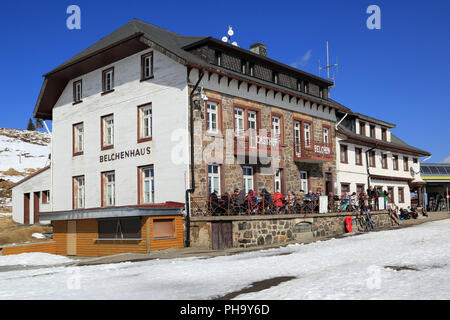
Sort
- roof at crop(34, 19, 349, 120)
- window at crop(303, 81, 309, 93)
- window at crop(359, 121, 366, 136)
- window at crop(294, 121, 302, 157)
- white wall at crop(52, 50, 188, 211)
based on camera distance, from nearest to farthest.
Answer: white wall at crop(52, 50, 188, 211) → roof at crop(34, 19, 349, 120) → window at crop(294, 121, 302, 157) → window at crop(303, 81, 309, 93) → window at crop(359, 121, 366, 136)

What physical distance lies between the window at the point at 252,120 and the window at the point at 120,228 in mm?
7543

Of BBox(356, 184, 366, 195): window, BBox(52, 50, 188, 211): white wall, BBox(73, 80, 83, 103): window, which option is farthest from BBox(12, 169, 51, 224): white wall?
BBox(356, 184, 366, 195): window

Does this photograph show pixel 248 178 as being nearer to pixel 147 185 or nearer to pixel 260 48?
pixel 147 185

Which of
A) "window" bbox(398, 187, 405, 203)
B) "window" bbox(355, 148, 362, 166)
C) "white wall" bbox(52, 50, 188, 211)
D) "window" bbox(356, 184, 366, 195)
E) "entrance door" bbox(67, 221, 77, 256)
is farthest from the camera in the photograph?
"window" bbox(398, 187, 405, 203)

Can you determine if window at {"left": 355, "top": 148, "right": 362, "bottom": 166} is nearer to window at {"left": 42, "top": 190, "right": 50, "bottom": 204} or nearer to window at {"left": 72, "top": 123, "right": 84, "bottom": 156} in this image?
window at {"left": 72, "top": 123, "right": 84, "bottom": 156}

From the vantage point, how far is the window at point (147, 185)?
20891 mm

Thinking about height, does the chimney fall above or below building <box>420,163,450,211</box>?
above

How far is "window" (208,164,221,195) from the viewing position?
66.1 ft

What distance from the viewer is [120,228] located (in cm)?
1848

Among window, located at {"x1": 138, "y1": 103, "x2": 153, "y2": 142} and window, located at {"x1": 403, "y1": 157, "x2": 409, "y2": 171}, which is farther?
window, located at {"x1": 403, "y1": 157, "x2": 409, "y2": 171}

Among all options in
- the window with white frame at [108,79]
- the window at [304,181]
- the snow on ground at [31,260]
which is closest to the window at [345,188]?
the window at [304,181]

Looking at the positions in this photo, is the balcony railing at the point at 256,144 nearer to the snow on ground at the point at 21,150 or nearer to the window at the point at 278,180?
the window at the point at 278,180
